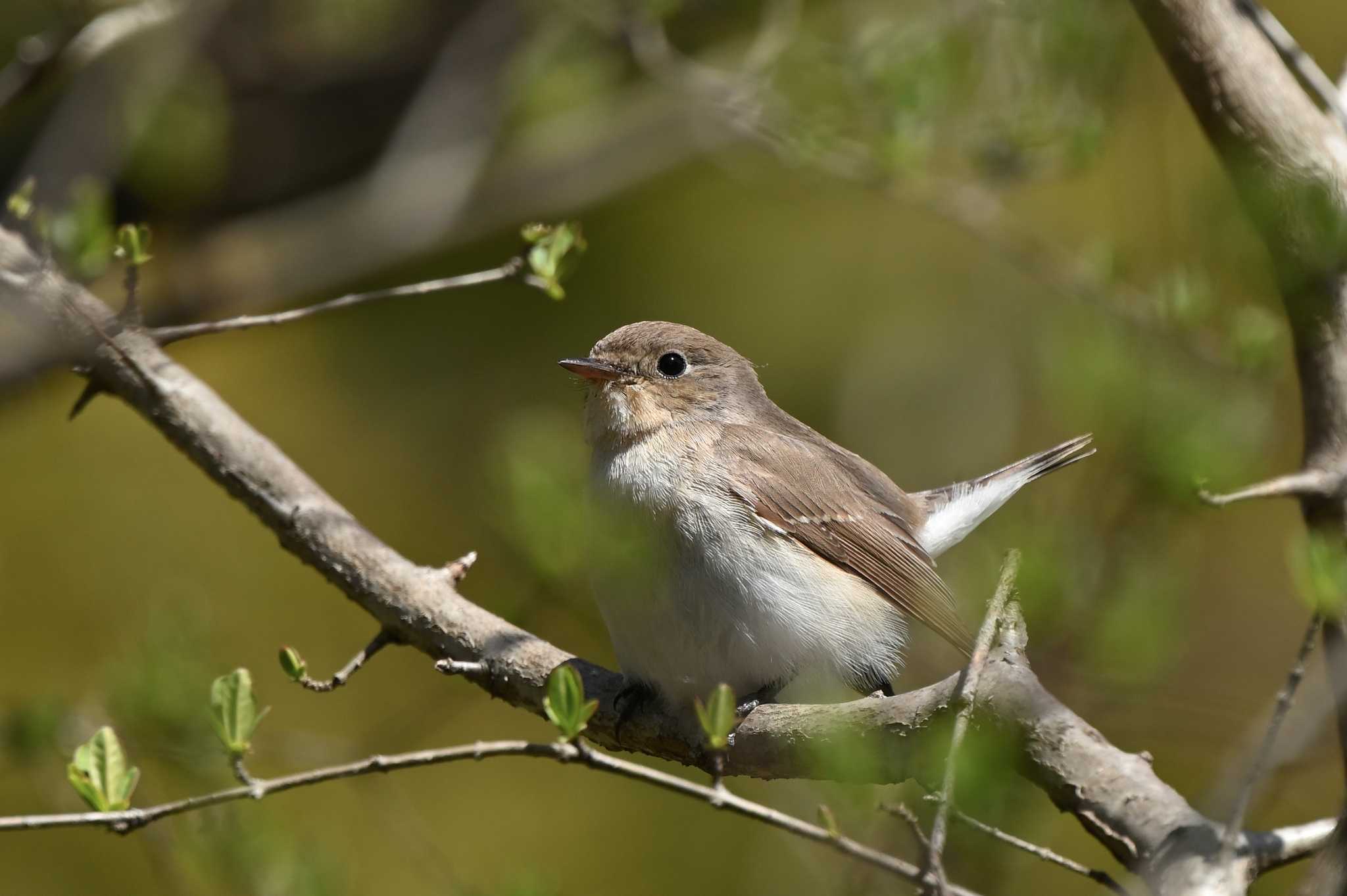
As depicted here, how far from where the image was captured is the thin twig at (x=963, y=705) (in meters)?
1.97

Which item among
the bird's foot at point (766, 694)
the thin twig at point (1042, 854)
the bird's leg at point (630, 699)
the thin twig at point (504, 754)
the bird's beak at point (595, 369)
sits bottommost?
the bird's foot at point (766, 694)

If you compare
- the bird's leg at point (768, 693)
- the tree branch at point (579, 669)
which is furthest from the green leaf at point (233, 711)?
the bird's leg at point (768, 693)

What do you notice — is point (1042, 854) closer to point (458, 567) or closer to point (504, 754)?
point (504, 754)

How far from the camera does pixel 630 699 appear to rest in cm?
319

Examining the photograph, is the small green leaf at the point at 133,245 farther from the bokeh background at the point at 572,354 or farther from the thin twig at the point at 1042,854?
the thin twig at the point at 1042,854

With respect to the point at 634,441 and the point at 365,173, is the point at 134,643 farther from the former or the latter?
the point at 365,173

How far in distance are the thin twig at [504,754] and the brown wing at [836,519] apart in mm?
1351

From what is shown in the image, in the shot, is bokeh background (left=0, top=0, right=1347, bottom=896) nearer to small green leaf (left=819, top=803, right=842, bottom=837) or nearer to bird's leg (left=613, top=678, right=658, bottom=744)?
bird's leg (left=613, top=678, right=658, bottom=744)

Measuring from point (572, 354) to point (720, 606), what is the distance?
119 inches

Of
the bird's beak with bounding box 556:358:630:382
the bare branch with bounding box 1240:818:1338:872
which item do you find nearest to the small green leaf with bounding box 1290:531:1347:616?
the bare branch with bounding box 1240:818:1338:872

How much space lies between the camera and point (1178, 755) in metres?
5.59

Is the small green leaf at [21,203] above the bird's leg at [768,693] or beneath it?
above

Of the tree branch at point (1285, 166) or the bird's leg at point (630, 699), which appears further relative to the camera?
the bird's leg at point (630, 699)

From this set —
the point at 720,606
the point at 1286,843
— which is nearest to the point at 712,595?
the point at 720,606
